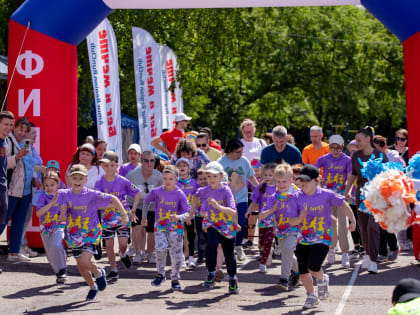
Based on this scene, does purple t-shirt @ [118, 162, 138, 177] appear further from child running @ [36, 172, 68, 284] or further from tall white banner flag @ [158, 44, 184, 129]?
tall white banner flag @ [158, 44, 184, 129]

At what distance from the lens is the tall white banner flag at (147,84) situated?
55.5 ft

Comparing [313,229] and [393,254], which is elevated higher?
[313,229]

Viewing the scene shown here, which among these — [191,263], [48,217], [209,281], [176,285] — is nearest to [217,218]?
[209,281]

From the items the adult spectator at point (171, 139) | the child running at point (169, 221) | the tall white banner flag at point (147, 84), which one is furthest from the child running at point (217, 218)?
the tall white banner flag at point (147, 84)

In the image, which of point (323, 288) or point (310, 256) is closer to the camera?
A: point (310, 256)

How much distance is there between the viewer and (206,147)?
12.1 m

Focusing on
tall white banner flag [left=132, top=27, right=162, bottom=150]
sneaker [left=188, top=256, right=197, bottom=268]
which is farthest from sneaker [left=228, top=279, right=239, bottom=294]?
tall white banner flag [left=132, top=27, right=162, bottom=150]

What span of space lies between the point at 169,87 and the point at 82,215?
1157cm

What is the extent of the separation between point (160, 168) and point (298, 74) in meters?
23.0

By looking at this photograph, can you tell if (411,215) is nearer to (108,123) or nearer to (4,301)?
(4,301)

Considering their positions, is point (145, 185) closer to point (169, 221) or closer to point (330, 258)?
point (169, 221)

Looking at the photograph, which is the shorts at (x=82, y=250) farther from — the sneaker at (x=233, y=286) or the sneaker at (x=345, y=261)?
the sneaker at (x=345, y=261)

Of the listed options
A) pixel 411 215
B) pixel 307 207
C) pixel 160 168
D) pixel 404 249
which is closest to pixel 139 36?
pixel 160 168

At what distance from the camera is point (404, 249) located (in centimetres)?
1197
